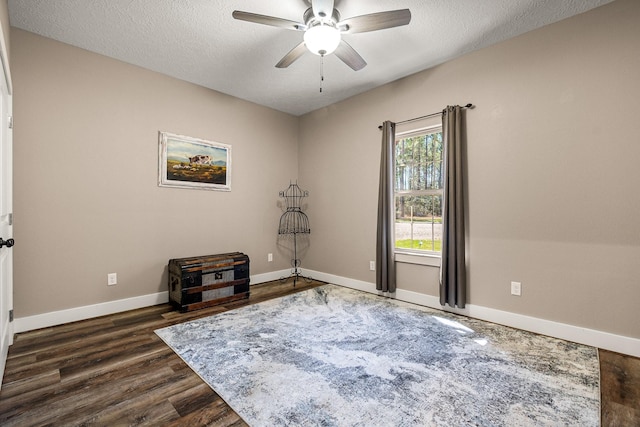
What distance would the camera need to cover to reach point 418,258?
3539 millimetres

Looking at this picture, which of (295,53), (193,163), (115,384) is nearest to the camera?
(115,384)

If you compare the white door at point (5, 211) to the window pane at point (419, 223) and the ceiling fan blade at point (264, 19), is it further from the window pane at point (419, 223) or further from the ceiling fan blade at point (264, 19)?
the window pane at point (419, 223)

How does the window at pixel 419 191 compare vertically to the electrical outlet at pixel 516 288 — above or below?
A: above

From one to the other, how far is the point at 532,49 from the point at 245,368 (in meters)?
3.64

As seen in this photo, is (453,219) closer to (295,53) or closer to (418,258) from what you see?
(418,258)

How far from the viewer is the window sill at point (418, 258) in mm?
3398

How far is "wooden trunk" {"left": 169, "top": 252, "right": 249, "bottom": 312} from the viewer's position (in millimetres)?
3260

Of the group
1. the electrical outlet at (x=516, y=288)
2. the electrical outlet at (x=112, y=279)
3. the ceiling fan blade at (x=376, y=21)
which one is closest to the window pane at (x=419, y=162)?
the electrical outlet at (x=516, y=288)

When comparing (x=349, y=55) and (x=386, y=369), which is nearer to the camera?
(x=386, y=369)

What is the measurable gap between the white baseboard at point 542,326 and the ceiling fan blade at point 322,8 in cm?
298

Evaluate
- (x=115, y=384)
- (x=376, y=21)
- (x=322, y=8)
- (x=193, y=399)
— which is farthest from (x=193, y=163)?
(x=193, y=399)

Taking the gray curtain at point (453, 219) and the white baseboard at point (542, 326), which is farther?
the gray curtain at point (453, 219)

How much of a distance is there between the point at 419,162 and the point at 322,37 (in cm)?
198

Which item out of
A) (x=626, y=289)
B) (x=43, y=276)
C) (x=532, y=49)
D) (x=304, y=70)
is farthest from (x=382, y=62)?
(x=43, y=276)
